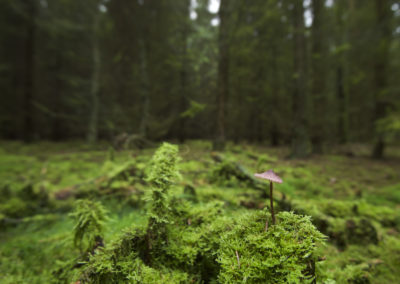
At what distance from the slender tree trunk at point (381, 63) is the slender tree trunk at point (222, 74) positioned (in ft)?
21.8

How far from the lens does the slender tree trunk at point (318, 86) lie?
912cm

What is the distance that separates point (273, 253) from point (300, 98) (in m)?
8.02

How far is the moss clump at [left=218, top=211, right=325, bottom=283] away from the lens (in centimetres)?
101

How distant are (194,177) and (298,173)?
8.30 ft

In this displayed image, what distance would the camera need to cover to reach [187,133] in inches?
423

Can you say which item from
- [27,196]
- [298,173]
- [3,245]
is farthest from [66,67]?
[298,173]

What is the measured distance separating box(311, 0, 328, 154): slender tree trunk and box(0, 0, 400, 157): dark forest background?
0.17 ft

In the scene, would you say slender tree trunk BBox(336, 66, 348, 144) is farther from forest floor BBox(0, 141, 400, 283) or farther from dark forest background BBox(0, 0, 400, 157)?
forest floor BBox(0, 141, 400, 283)

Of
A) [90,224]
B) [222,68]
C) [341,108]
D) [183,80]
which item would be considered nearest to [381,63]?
[341,108]

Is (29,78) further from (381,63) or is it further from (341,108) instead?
(341,108)

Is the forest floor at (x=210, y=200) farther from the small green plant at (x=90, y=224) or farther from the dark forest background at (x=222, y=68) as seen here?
the dark forest background at (x=222, y=68)

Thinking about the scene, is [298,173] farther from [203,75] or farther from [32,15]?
[32,15]

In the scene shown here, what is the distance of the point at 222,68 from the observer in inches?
267

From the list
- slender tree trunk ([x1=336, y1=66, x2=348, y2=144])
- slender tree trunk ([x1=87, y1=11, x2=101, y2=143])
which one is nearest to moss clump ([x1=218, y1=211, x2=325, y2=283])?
slender tree trunk ([x1=87, y1=11, x2=101, y2=143])
